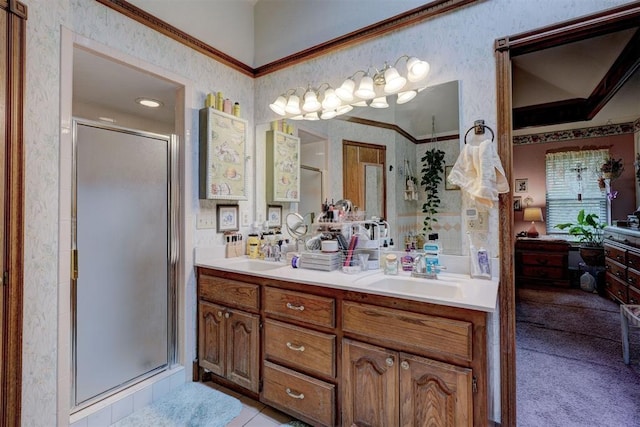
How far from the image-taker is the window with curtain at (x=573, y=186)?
4.52 meters

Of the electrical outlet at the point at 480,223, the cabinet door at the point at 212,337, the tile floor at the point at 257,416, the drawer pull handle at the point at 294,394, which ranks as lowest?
the tile floor at the point at 257,416

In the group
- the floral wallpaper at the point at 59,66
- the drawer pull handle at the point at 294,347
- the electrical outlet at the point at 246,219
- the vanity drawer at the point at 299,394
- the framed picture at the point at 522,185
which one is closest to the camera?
the floral wallpaper at the point at 59,66

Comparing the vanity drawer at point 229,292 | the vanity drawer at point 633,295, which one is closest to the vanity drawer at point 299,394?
the vanity drawer at point 229,292

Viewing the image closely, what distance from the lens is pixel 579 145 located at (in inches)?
183

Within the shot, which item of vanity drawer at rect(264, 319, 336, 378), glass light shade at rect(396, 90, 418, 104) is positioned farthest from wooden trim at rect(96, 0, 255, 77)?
vanity drawer at rect(264, 319, 336, 378)

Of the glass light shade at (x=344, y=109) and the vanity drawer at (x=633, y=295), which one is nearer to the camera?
the glass light shade at (x=344, y=109)

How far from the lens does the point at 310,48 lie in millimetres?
2350

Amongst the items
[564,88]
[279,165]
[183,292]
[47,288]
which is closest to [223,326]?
[183,292]

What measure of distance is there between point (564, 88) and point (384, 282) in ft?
10.6

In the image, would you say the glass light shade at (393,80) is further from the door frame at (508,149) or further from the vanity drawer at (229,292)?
the vanity drawer at (229,292)

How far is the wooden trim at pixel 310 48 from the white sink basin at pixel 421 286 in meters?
1.61

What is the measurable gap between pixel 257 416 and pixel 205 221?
4.46ft

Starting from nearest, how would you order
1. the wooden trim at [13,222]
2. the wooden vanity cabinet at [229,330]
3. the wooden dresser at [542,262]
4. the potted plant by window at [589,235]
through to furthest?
the wooden trim at [13,222] < the wooden vanity cabinet at [229,330] < the potted plant by window at [589,235] < the wooden dresser at [542,262]

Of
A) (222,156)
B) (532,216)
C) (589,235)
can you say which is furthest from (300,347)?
(589,235)
